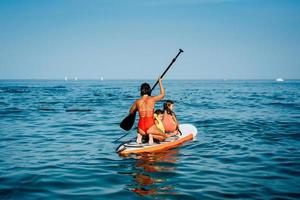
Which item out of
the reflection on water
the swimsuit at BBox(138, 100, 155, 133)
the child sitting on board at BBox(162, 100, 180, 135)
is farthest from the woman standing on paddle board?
the child sitting on board at BBox(162, 100, 180, 135)

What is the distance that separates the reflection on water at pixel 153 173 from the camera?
6.82 metres

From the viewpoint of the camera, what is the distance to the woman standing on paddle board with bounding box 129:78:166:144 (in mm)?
9820

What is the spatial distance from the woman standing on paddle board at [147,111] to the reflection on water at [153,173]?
2.36 ft

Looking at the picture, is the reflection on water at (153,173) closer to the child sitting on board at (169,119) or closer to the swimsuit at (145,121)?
the swimsuit at (145,121)

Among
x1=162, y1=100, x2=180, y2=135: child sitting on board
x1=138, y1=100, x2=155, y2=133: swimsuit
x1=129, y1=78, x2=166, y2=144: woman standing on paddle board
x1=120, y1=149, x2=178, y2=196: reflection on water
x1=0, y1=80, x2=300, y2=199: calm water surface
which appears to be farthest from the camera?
x1=162, y1=100, x2=180, y2=135: child sitting on board

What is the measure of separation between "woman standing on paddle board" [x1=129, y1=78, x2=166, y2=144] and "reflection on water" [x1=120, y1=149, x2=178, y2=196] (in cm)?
72

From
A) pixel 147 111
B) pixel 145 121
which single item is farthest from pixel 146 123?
pixel 147 111

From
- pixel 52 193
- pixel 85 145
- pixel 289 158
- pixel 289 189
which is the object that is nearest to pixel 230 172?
pixel 289 189

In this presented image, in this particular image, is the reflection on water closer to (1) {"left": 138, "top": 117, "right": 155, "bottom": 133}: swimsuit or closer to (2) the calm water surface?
(2) the calm water surface

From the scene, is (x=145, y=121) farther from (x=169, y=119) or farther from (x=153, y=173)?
(x=153, y=173)

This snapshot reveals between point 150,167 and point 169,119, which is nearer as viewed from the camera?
point 150,167

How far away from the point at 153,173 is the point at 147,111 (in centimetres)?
251

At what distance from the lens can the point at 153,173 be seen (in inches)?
316

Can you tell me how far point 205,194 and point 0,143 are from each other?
8.55 m
